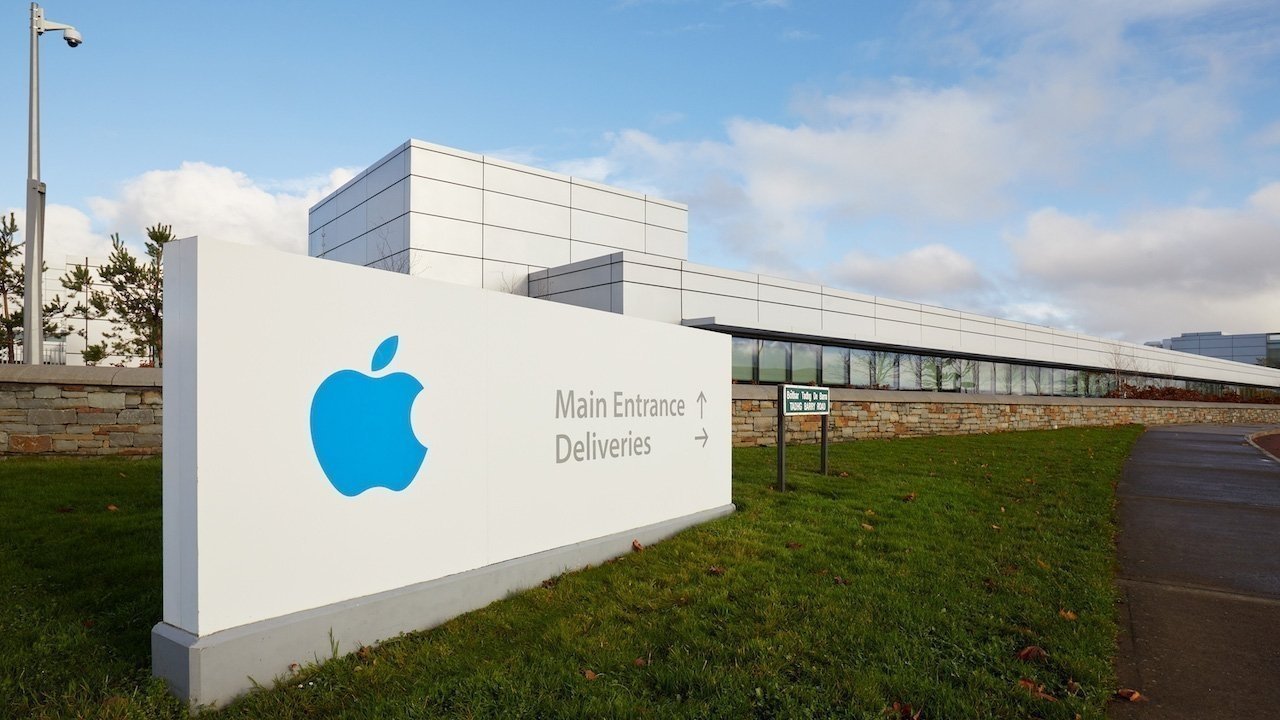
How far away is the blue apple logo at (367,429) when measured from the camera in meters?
4.00

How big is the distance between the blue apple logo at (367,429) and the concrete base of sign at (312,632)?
0.71 meters

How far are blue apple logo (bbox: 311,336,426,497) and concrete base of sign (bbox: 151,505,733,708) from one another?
712 mm

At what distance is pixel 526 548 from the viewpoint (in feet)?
17.5

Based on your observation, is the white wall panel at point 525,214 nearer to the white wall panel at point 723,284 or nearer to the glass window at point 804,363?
the white wall panel at point 723,284

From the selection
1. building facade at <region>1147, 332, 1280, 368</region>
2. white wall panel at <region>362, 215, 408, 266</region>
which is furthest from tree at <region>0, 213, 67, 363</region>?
building facade at <region>1147, 332, 1280, 368</region>

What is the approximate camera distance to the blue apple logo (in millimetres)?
3996

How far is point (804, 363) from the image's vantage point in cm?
2847

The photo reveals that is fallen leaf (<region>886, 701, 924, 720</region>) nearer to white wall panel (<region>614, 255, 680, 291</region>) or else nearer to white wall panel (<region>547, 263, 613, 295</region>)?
white wall panel (<region>614, 255, 680, 291</region>)

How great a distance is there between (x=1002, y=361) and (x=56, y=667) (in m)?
44.4

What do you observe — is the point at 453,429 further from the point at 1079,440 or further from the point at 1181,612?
the point at 1079,440

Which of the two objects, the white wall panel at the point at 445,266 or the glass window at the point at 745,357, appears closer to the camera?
the glass window at the point at 745,357

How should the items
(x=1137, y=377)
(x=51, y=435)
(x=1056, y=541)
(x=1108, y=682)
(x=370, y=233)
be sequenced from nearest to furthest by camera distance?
(x=1108, y=682) → (x=1056, y=541) → (x=51, y=435) → (x=370, y=233) → (x=1137, y=377)

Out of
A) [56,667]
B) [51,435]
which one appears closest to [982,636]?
[56,667]

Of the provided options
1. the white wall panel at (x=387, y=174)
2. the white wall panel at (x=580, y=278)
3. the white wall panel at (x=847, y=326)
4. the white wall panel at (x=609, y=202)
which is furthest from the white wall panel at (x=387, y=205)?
the white wall panel at (x=847, y=326)
